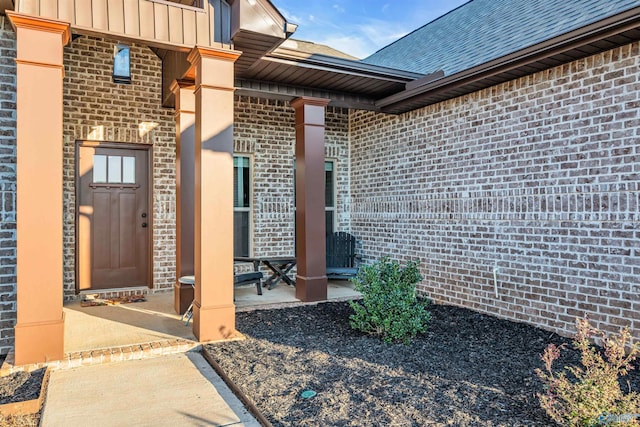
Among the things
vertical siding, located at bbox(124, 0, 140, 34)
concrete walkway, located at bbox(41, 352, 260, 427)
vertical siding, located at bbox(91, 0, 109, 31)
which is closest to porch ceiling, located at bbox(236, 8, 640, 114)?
vertical siding, located at bbox(124, 0, 140, 34)

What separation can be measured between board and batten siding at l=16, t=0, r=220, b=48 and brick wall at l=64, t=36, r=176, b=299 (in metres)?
2.91

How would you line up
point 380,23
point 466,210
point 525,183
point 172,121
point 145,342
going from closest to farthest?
1. point 145,342
2. point 525,183
3. point 466,210
4. point 172,121
5. point 380,23

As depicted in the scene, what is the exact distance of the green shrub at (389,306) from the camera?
15.1ft

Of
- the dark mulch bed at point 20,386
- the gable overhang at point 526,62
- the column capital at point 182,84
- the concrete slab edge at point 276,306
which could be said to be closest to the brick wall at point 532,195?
the gable overhang at point 526,62

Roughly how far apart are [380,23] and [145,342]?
1762 centimetres

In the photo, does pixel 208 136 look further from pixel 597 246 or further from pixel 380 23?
pixel 380 23

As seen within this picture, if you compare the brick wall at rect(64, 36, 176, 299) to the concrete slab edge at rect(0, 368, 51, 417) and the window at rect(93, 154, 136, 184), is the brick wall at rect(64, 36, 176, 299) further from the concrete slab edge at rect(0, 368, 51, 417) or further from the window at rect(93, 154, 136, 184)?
the concrete slab edge at rect(0, 368, 51, 417)

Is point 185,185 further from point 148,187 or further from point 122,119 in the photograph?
point 122,119

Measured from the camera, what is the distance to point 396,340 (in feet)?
15.1

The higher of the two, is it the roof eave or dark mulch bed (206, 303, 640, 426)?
the roof eave

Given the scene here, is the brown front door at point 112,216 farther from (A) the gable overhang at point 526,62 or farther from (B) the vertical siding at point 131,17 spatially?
(A) the gable overhang at point 526,62

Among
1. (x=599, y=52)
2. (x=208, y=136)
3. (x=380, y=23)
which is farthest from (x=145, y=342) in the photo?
(x=380, y=23)

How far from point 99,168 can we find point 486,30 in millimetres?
6049

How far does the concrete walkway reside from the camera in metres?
3.00
